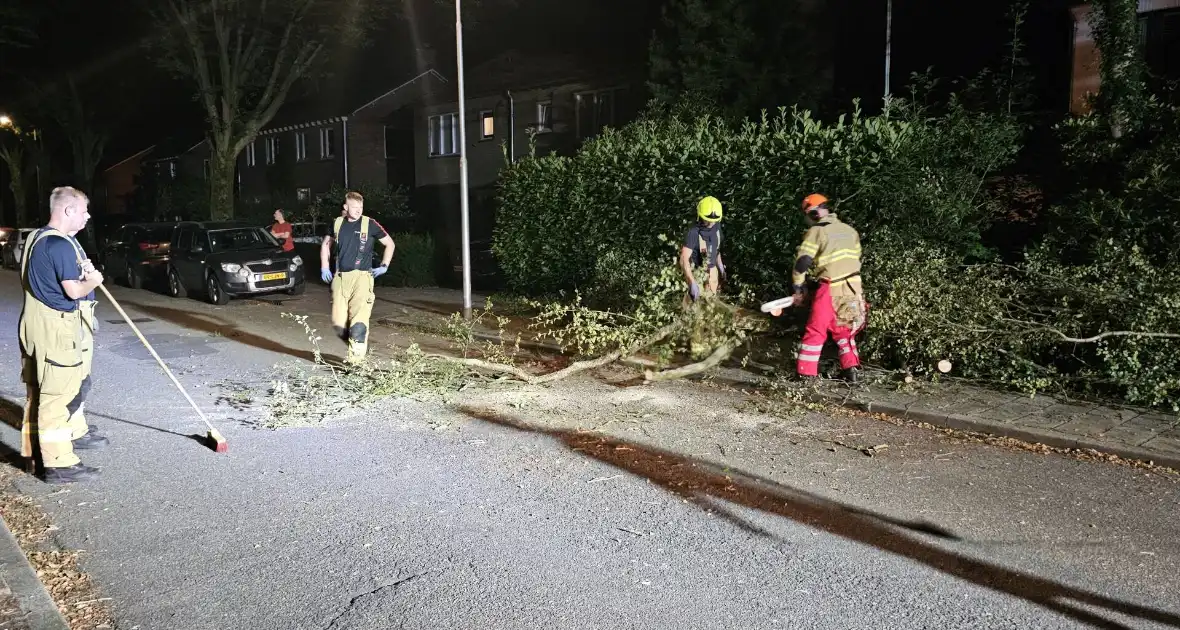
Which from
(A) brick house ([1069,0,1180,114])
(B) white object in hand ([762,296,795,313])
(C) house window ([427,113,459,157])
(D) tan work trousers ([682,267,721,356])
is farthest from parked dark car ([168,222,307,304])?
(C) house window ([427,113,459,157])

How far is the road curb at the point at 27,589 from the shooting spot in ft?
12.7

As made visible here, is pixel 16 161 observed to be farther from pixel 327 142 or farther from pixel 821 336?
pixel 821 336

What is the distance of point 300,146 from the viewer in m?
43.5

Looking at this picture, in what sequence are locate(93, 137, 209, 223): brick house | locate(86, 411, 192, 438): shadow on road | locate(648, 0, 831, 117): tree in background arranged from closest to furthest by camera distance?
1. locate(86, 411, 192, 438): shadow on road
2. locate(648, 0, 831, 117): tree in background
3. locate(93, 137, 209, 223): brick house

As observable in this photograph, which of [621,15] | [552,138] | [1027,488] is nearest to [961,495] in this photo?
[1027,488]

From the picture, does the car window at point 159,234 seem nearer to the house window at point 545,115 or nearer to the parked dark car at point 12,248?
the parked dark car at point 12,248

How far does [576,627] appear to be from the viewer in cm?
392

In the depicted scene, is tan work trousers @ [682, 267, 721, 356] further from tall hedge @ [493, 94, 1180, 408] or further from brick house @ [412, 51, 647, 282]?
brick house @ [412, 51, 647, 282]

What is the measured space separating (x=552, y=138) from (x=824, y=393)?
23.1m

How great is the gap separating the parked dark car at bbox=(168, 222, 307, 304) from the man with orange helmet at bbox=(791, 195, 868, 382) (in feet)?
38.6

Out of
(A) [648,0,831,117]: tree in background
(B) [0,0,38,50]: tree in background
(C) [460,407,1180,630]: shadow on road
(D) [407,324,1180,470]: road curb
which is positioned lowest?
(C) [460,407,1180,630]: shadow on road

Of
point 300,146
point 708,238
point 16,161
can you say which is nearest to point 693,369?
point 708,238

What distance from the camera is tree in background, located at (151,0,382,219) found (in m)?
25.9

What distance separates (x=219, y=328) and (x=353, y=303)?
15.9 ft
